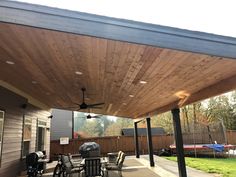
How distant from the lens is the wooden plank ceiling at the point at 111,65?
10.5ft

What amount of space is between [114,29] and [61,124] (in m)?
16.4

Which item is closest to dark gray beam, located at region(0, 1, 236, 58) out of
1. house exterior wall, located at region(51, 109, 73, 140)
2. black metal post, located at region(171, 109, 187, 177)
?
black metal post, located at region(171, 109, 187, 177)

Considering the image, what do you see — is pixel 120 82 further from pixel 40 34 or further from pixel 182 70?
pixel 40 34

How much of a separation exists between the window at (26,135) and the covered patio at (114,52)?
342 cm

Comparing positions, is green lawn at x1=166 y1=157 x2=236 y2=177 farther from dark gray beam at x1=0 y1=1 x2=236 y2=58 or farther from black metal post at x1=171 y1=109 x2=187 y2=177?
dark gray beam at x1=0 y1=1 x2=236 y2=58

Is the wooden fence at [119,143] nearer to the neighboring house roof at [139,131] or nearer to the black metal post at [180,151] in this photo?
the neighboring house roof at [139,131]

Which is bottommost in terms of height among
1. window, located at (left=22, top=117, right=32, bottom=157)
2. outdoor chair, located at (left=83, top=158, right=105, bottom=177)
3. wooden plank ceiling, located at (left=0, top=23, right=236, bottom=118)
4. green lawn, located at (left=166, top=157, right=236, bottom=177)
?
green lawn, located at (left=166, top=157, right=236, bottom=177)

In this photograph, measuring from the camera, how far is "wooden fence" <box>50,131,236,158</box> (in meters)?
15.5

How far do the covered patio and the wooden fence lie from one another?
10997 mm

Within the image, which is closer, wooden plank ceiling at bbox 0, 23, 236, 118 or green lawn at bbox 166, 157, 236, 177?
wooden plank ceiling at bbox 0, 23, 236, 118

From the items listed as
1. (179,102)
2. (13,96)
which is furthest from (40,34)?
Answer: (13,96)

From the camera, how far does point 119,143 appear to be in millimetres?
16391

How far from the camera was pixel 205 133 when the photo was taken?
15.8 m

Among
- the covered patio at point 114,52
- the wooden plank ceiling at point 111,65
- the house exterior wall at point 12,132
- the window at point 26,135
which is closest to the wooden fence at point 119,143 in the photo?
the window at point 26,135
